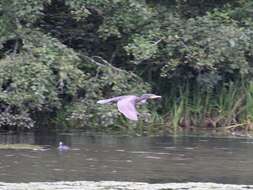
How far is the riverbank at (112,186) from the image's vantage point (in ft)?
28.0

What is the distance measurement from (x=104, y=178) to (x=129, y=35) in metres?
6.06

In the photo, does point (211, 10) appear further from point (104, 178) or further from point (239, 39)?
point (104, 178)

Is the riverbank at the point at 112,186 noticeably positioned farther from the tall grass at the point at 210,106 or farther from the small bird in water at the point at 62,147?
the tall grass at the point at 210,106

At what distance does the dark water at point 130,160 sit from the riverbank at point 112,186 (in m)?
0.36

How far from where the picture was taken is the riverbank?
8.54 meters

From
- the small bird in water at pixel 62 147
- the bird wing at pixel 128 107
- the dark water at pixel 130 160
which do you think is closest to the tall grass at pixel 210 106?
the dark water at pixel 130 160

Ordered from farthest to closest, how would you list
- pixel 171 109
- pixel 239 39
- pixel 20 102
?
pixel 171 109 → pixel 239 39 → pixel 20 102

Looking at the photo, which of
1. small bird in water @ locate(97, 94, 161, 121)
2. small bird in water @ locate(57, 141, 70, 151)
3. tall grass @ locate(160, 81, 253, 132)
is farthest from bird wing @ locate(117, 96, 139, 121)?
tall grass @ locate(160, 81, 253, 132)

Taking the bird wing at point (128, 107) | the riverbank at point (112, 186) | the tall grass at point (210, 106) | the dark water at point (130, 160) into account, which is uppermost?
the tall grass at point (210, 106)

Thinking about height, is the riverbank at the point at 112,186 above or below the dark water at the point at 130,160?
below

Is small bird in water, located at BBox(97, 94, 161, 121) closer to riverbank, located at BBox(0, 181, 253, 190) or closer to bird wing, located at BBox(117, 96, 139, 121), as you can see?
bird wing, located at BBox(117, 96, 139, 121)

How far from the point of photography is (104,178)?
9.39 m

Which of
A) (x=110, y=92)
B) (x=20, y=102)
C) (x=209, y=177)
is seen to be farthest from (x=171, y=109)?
(x=209, y=177)

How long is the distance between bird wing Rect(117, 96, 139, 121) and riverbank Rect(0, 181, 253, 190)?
0.76 meters
